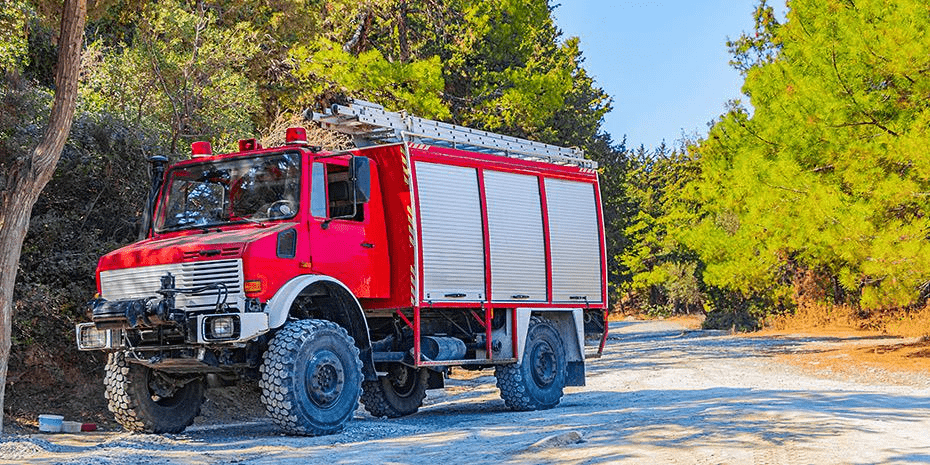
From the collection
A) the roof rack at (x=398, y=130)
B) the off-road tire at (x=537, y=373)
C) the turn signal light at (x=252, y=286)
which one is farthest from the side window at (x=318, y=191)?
the off-road tire at (x=537, y=373)

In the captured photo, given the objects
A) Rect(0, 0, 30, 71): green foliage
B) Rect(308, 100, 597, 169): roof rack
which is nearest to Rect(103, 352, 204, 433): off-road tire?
Rect(308, 100, 597, 169): roof rack

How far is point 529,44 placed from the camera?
1118 inches

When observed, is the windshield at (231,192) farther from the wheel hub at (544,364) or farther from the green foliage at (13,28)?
the wheel hub at (544,364)

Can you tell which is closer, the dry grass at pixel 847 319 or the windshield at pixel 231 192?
the windshield at pixel 231 192

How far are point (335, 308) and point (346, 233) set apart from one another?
2.86 feet

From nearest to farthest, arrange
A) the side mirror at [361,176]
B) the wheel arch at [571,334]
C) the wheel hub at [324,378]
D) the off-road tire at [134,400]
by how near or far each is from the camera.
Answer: the wheel hub at [324,378] < the off-road tire at [134,400] < the side mirror at [361,176] < the wheel arch at [571,334]

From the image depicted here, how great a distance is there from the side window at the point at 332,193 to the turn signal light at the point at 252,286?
4.09ft

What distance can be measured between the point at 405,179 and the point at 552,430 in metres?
3.58

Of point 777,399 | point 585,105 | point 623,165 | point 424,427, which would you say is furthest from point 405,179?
point 623,165

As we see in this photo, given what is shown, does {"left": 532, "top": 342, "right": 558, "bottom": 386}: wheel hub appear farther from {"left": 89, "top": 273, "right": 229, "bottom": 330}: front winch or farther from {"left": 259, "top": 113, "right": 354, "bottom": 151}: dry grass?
{"left": 259, "top": 113, "right": 354, "bottom": 151}: dry grass

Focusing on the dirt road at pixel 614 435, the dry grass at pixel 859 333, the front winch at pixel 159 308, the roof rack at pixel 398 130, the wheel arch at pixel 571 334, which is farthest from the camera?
the dry grass at pixel 859 333

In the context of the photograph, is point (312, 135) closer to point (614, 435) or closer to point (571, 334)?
point (571, 334)

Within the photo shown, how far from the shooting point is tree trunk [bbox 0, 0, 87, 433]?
37.1ft

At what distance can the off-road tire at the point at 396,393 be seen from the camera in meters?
14.2
